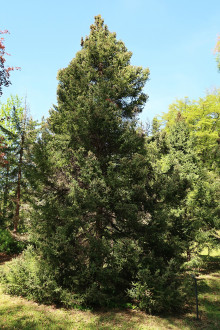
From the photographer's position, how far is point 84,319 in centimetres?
812

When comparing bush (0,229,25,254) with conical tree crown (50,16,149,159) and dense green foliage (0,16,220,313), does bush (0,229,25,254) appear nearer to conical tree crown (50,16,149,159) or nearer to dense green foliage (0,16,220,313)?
dense green foliage (0,16,220,313)

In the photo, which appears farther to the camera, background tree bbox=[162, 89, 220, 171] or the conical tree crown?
background tree bbox=[162, 89, 220, 171]

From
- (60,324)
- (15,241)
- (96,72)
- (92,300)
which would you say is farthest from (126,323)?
(15,241)

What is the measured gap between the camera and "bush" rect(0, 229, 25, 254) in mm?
16859

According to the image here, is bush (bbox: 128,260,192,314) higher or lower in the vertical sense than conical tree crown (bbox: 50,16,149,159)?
lower

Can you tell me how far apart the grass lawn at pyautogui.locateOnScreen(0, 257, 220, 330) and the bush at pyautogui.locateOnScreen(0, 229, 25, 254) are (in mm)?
7576

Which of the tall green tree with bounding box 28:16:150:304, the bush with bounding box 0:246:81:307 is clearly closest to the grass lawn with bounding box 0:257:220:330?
the bush with bounding box 0:246:81:307

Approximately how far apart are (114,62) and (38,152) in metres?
6.00

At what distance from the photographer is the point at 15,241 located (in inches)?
699

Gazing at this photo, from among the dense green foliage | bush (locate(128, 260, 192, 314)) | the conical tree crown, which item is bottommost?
bush (locate(128, 260, 192, 314))

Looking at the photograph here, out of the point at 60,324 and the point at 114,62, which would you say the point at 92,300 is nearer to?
the point at 60,324

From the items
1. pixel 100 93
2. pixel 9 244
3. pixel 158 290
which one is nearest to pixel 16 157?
pixel 9 244

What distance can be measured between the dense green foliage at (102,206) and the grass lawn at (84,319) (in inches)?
16.2

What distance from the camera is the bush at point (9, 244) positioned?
55.3 feet
